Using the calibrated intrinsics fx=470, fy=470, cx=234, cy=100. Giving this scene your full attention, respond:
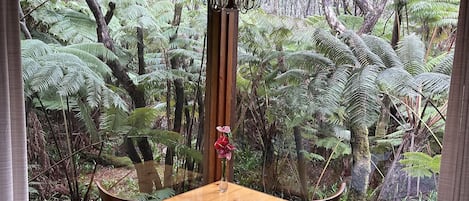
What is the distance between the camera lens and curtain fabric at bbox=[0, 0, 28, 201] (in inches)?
67.5

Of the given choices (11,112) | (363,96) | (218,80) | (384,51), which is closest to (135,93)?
(218,80)

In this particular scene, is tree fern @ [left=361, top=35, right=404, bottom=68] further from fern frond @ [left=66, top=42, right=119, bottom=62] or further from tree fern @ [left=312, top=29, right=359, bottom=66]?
fern frond @ [left=66, top=42, right=119, bottom=62]

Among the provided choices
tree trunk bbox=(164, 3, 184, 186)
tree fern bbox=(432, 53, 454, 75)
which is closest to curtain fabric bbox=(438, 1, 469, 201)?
tree fern bbox=(432, 53, 454, 75)

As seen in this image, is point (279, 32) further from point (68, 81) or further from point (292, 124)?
point (68, 81)

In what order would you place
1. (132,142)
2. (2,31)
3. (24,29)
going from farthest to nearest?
(132,142) < (24,29) < (2,31)

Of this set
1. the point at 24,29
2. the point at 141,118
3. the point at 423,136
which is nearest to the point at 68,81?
the point at 24,29

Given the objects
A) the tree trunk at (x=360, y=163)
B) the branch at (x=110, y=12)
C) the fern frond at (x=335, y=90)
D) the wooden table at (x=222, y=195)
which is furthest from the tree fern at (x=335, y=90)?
the branch at (x=110, y=12)

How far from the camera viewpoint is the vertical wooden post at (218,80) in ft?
9.46

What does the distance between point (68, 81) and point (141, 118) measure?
508mm

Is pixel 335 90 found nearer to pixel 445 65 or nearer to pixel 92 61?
pixel 445 65

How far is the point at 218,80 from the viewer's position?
296 cm

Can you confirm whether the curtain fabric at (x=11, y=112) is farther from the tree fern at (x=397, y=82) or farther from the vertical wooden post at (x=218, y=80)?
the tree fern at (x=397, y=82)

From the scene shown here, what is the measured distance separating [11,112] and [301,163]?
1.63m

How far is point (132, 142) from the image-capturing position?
2.62m
